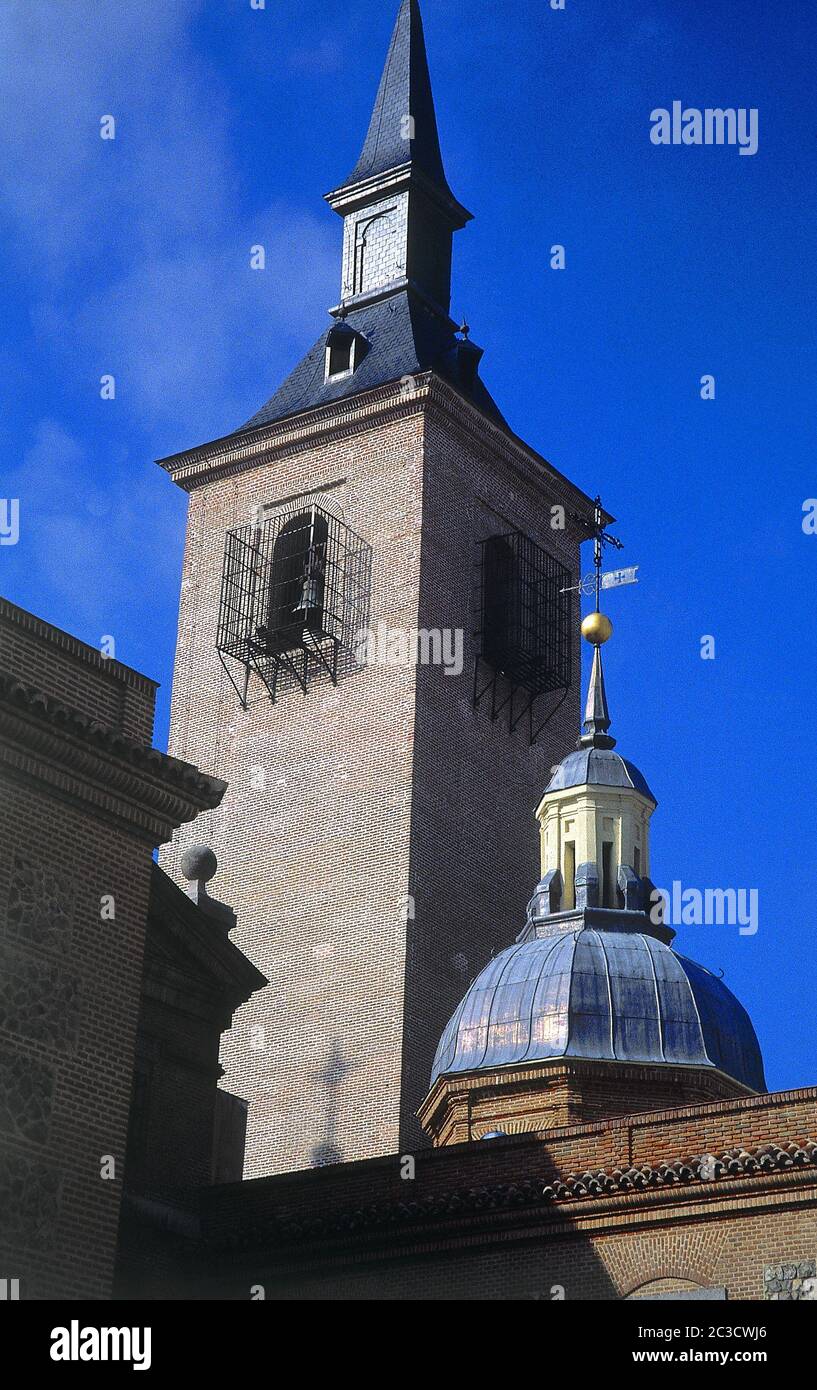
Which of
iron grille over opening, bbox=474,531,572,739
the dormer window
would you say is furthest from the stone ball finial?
the dormer window

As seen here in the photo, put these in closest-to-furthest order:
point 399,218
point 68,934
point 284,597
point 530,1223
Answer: point 68,934, point 530,1223, point 284,597, point 399,218

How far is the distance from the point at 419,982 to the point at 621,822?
361 cm

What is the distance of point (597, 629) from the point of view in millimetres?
34688

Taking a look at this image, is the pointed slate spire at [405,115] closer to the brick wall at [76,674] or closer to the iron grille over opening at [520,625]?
the iron grille over opening at [520,625]

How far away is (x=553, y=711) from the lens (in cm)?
3606

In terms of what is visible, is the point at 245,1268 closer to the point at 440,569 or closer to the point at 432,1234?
the point at 432,1234

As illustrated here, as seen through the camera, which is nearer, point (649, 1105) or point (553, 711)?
point (649, 1105)

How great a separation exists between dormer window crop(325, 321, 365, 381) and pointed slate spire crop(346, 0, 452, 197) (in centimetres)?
355

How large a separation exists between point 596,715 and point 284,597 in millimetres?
5463

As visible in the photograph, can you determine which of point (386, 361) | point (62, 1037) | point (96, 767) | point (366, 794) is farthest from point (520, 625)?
point (62, 1037)

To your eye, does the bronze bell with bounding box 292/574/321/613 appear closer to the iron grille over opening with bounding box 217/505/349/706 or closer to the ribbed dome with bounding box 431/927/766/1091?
the iron grille over opening with bounding box 217/505/349/706

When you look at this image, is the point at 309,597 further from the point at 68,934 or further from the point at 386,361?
the point at 68,934
